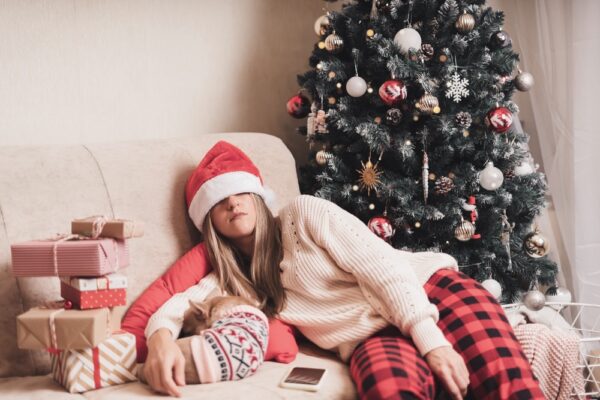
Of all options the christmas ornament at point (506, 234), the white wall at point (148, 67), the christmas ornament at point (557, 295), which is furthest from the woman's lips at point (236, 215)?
the christmas ornament at point (557, 295)

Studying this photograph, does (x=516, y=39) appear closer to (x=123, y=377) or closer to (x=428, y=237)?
(x=428, y=237)

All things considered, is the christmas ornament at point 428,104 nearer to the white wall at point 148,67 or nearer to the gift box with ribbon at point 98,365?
the white wall at point 148,67

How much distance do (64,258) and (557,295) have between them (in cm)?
173

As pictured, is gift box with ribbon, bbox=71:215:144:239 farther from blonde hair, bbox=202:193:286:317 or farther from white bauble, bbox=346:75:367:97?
white bauble, bbox=346:75:367:97

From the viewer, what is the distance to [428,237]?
2.16 metres

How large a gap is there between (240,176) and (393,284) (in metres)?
0.59

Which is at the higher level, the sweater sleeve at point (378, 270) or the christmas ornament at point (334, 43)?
the christmas ornament at point (334, 43)

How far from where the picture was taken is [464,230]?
207cm

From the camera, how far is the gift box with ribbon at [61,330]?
1344 millimetres

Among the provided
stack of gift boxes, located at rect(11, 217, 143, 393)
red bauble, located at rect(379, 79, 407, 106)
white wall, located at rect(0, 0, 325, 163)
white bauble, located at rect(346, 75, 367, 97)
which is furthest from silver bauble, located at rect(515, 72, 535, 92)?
stack of gift boxes, located at rect(11, 217, 143, 393)

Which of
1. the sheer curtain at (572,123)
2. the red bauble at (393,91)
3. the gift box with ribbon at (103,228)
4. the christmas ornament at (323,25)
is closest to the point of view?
the gift box with ribbon at (103,228)

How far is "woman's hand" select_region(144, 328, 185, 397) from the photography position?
135 centimetres

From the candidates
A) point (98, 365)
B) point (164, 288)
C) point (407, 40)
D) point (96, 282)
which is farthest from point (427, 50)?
point (98, 365)

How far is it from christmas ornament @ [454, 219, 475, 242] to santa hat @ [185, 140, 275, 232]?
672 millimetres
